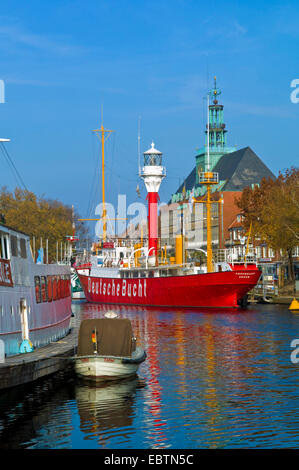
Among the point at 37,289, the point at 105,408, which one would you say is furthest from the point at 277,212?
the point at 105,408

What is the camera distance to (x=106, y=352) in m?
28.4

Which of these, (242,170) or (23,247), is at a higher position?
(242,170)

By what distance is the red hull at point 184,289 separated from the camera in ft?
236

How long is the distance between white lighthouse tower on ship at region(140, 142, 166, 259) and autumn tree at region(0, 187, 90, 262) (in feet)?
67.1

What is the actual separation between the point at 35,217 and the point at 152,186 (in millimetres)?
28731

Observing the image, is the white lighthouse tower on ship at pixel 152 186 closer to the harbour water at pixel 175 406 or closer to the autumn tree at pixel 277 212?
the autumn tree at pixel 277 212

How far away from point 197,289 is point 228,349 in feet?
118

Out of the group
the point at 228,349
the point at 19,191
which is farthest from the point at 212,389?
the point at 19,191

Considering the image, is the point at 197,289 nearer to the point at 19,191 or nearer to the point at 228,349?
the point at 228,349

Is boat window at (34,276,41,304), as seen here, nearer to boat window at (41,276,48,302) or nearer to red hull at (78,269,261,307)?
boat window at (41,276,48,302)

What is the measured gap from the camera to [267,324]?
172 ft

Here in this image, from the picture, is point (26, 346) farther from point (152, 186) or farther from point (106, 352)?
point (152, 186)

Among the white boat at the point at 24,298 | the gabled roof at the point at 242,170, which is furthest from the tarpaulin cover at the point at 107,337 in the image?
the gabled roof at the point at 242,170

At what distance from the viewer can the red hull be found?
72.1 metres
